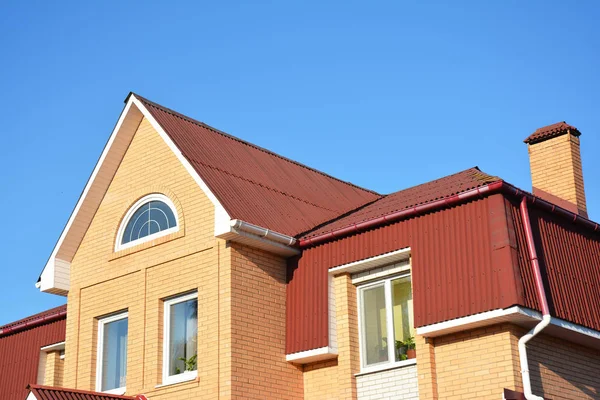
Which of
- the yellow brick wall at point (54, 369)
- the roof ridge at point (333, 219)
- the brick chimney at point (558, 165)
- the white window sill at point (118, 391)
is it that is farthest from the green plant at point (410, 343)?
the yellow brick wall at point (54, 369)

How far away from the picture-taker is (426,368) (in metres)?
14.1

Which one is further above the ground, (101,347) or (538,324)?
(101,347)

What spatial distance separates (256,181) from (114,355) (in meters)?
4.33

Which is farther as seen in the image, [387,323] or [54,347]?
[54,347]

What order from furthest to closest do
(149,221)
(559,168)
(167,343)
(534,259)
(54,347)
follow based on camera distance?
1. (54,347)
2. (559,168)
3. (149,221)
4. (167,343)
5. (534,259)

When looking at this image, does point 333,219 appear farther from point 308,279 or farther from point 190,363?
point 190,363

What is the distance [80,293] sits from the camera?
18188mm

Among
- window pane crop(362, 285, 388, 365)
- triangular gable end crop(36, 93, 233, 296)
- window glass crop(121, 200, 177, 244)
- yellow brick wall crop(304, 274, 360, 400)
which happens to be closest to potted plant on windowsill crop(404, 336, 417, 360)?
window pane crop(362, 285, 388, 365)

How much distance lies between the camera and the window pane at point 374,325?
1552 cm

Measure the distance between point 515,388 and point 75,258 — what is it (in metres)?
9.57

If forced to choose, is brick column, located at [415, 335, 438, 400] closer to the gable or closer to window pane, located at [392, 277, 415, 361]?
window pane, located at [392, 277, 415, 361]

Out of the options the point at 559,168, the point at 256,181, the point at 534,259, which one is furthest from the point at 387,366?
the point at 559,168

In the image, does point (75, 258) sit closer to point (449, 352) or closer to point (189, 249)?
point (189, 249)

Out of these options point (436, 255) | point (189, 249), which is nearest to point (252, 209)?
point (189, 249)
